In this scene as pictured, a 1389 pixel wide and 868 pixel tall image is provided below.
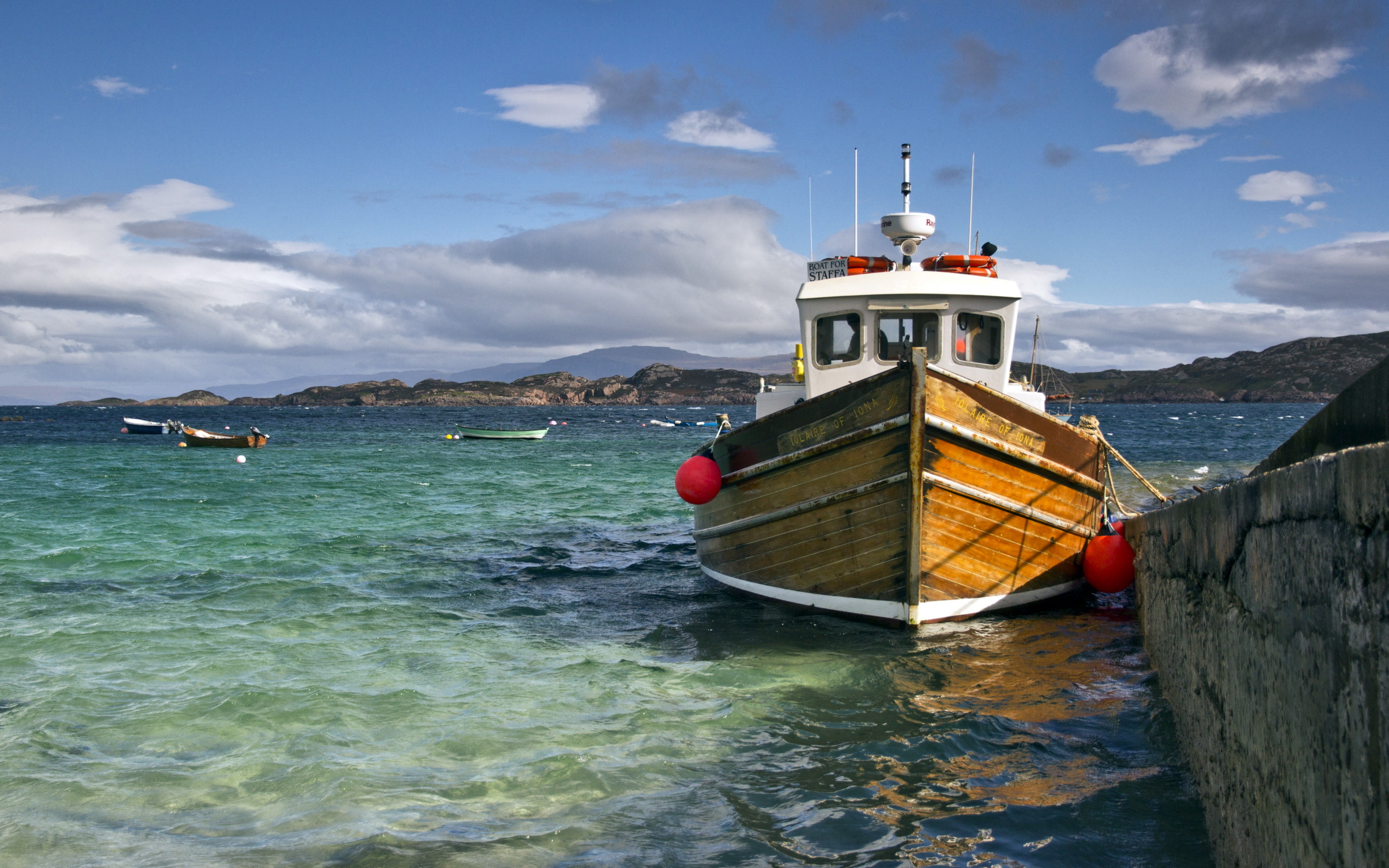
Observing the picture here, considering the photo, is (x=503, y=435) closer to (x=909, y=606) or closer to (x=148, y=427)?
(x=148, y=427)

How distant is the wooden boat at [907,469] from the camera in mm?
8266

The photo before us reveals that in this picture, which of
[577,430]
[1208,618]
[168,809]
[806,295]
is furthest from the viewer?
[577,430]

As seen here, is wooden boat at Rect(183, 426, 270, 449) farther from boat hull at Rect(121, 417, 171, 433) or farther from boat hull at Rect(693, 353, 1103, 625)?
boat hull at Rect(693, 353, 1103, 625)

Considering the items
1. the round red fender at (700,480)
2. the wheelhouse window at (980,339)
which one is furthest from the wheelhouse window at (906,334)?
the round red fender at (700,480)

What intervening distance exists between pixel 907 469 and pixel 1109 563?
3023mm

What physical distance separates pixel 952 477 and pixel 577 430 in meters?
62.8

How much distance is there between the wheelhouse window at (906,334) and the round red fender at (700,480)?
7.20 ft

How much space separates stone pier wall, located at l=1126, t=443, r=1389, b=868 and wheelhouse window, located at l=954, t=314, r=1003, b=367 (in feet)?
17.2

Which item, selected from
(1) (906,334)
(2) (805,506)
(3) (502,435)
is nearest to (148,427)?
(3) (502,435)

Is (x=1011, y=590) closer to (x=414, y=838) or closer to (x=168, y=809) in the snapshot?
(x=414, y=838)

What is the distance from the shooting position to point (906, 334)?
10.0 m

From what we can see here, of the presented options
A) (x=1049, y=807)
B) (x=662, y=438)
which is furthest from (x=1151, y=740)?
(x=662, y=438)

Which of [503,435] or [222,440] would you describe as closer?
[222,440]

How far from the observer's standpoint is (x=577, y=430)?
70062mm
